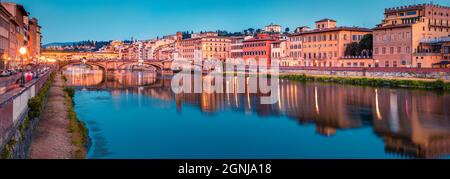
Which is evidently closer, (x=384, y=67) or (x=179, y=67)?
(x=384, y=67)

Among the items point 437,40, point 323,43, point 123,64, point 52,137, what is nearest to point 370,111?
point 52,137

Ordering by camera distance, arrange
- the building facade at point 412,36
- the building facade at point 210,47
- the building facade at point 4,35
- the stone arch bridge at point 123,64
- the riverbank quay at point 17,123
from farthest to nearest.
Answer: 1. the building facade at point 210,47
2. the stone arch bridge at point 123,64
3. the building facade at point 412,36
4. the building facade at point 4,35
5. the riverbank quay at point 17,123

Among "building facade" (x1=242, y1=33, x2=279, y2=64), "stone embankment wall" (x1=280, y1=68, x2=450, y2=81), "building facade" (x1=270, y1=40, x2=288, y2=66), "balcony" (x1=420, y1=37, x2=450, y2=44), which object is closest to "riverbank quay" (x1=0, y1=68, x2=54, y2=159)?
"stone embankment wall" (x1=280, y1=68, x2=450, y2=81)

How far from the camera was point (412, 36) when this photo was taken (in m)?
38.7

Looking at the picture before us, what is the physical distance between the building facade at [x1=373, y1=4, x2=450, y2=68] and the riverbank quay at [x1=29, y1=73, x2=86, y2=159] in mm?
29794

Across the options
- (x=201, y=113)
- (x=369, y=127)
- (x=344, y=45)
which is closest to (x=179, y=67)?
(x=344, y=45)

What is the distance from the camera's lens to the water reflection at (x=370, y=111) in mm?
14812

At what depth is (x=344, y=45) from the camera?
48.6 meters

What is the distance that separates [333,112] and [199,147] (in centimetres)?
959

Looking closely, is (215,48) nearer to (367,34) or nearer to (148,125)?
(367,34)

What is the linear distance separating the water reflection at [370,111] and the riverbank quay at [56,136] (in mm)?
7534

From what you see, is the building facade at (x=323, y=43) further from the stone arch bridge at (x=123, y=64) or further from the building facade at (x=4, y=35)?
the building facade at (x=4, y=35)

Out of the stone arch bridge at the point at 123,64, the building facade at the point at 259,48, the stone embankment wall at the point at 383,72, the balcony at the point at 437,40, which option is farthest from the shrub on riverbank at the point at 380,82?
the stone arch bridge at the point at 123,64

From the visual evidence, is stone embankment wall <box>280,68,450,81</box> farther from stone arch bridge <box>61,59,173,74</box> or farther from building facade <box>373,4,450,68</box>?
stone arch bridge <box>61,59,173,74</box>
